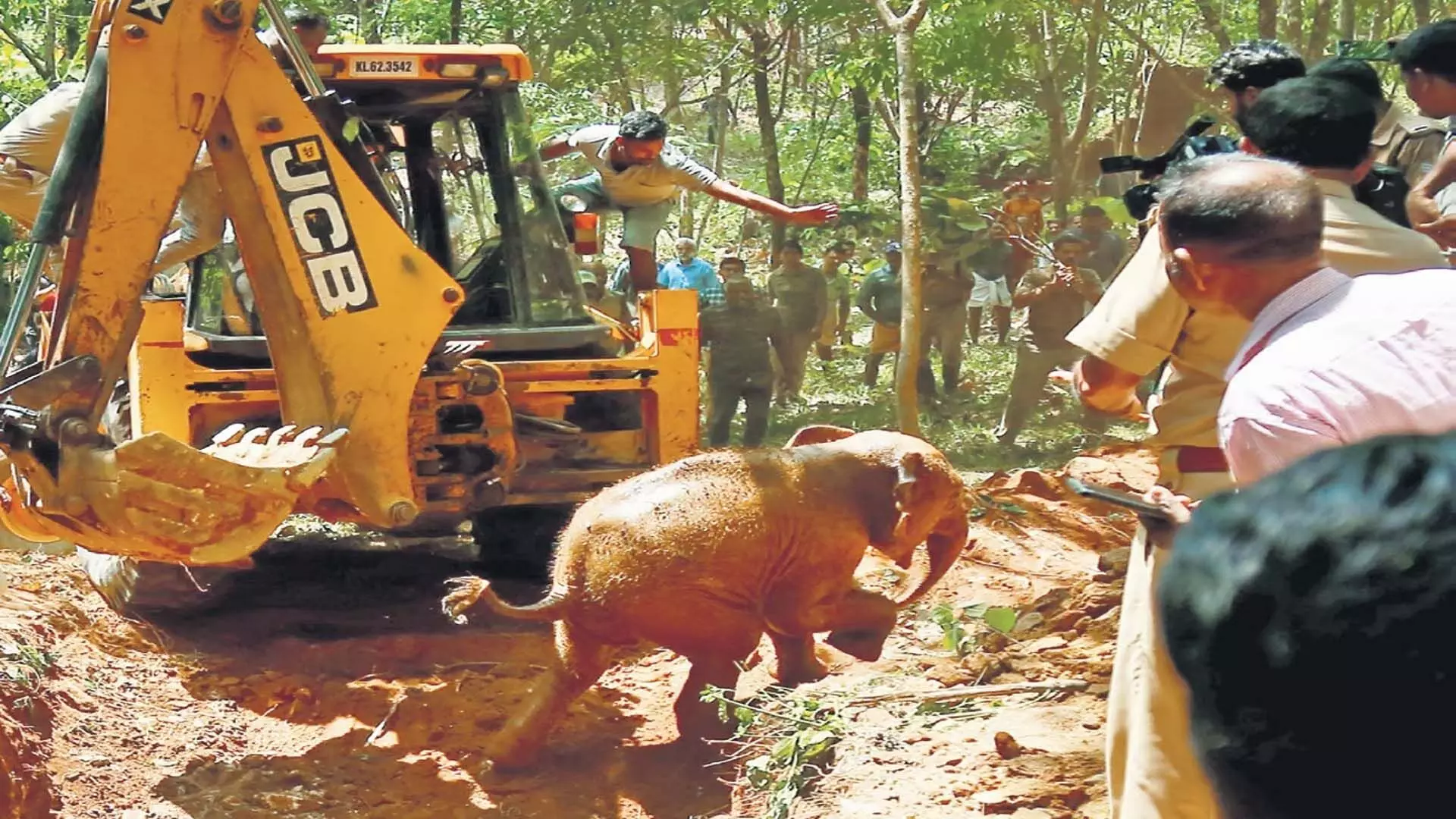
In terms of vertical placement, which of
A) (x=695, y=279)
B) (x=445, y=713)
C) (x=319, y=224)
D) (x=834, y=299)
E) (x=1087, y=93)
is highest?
(x=319, y=224)

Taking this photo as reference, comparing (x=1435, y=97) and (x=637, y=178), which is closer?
(x=1435, y=97)

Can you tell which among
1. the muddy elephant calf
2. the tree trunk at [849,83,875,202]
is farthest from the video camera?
the tree trunk at [849,83,875,202]

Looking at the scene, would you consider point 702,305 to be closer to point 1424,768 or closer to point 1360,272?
point 1360,272

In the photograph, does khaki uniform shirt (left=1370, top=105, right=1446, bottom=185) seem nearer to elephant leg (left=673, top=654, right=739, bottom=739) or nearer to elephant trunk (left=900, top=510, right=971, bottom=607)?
elephant trunk (left=900, top=510, right=971, bottom=607)

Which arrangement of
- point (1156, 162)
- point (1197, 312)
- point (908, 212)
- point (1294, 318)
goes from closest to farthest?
point (1294, 318), point (1197, 312), point (1156, 162), point (908, 212)

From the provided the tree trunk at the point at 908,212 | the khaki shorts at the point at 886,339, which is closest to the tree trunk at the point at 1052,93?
the khaki shorts at the point at 886,339

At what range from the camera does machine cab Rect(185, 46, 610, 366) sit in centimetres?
646

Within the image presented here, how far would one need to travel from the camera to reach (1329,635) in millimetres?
871

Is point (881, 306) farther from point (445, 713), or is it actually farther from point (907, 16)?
point (445, 713)

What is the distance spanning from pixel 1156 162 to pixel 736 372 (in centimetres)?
707

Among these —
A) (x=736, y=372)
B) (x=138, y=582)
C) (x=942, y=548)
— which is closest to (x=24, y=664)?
(x=138, y=582)

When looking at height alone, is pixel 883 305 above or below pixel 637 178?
below

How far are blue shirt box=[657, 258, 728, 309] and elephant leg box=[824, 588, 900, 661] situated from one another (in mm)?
6551

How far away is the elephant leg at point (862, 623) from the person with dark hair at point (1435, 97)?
6.44ft
